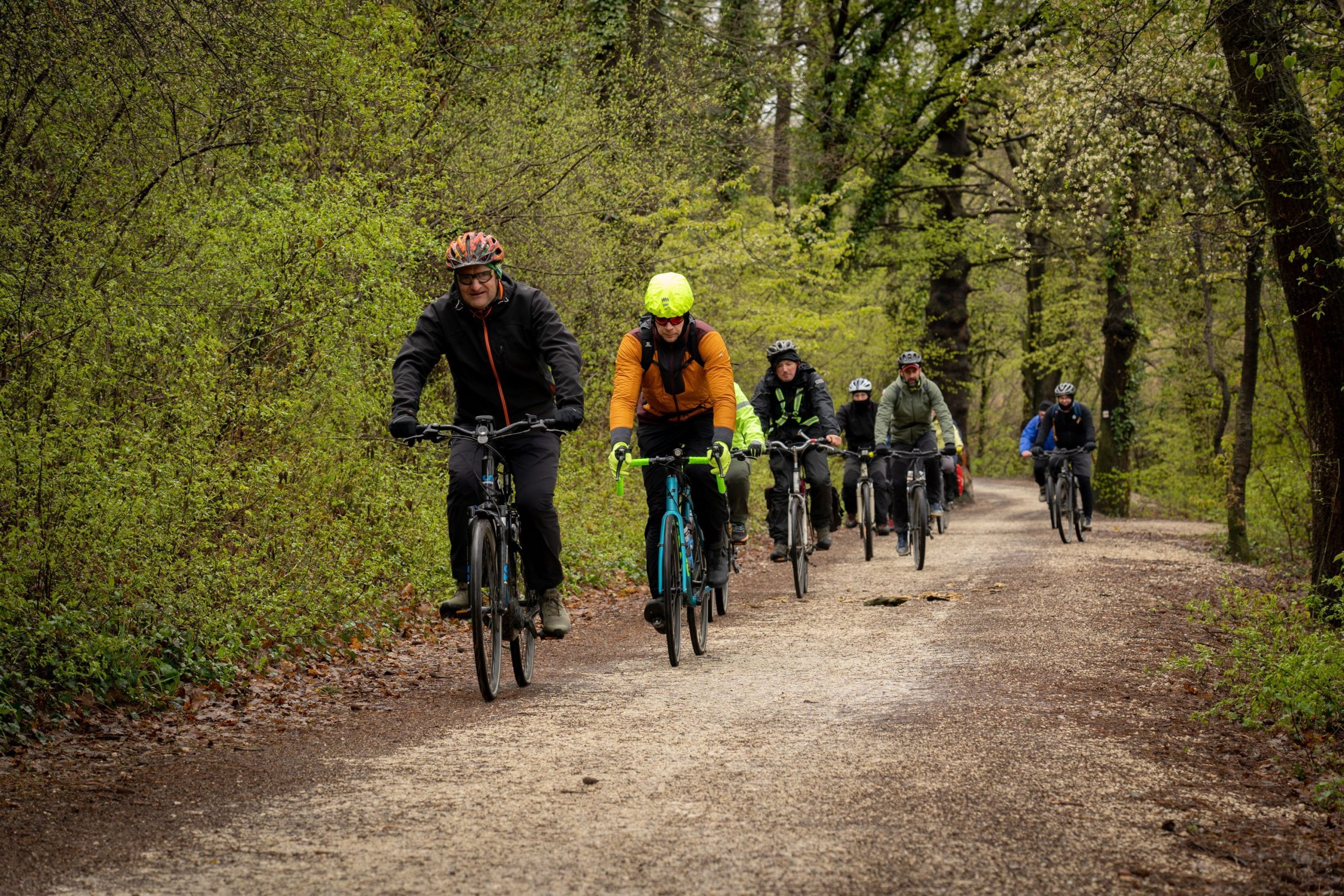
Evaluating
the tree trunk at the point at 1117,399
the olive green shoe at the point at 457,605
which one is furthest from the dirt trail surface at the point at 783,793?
the tree trunk at the point at 1117,399

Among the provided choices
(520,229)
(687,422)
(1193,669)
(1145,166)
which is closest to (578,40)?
(520,229)

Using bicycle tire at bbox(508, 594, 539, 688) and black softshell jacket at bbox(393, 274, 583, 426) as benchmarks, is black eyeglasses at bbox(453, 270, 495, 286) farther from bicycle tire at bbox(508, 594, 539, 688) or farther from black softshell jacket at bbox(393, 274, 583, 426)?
bicycle tire at bbox(508, 594, 539, 688)

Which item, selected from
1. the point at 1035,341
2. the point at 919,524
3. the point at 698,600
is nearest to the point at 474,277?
the point at 698,600

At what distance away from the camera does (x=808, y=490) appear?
12.9m

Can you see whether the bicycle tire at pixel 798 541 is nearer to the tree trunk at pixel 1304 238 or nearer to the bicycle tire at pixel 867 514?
the bicycle tire at pixel 867 514

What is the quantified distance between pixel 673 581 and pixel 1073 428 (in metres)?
12.3

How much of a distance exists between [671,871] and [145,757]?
3.19 meters

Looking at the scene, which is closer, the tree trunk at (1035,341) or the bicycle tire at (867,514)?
the bicycle tire at (867,514)

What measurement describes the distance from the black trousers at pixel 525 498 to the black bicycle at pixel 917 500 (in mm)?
7562

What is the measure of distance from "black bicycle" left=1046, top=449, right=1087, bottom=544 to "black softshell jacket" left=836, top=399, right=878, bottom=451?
377 centimetres

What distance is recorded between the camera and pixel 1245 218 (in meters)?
13.5

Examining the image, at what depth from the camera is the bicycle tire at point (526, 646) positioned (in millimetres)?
7516

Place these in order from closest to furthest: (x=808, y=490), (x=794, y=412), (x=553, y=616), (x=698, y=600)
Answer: (x=553, y=616)
(x=698, y=600)
(x=808, y=490)
(x=794, y=412)

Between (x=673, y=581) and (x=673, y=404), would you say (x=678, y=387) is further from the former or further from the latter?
(x=673, y=581)
